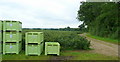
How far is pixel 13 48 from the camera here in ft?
27.5

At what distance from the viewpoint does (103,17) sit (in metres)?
26.5

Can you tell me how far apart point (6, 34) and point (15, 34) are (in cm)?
50

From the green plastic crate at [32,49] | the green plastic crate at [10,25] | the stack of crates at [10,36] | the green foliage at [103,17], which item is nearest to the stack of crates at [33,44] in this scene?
the green plastic crate at [32,49]

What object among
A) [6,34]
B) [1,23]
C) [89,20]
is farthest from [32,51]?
[89,20]

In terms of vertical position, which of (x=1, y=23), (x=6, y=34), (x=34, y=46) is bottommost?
(x=34, y=46)

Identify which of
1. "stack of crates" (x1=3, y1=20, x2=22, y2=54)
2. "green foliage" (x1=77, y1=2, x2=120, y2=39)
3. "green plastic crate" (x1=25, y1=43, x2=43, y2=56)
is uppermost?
"green foliage" (x1=77, y1=2, x2=120, y2=39)

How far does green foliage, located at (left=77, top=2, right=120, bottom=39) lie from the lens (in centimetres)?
2271

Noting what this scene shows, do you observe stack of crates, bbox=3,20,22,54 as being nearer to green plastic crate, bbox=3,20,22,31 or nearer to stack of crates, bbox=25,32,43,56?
green plastic crate, bbox=3,20,22,31

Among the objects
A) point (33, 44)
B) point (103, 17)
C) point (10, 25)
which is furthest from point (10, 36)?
point (103, 17)

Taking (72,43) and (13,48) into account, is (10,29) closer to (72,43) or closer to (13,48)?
(13,48)

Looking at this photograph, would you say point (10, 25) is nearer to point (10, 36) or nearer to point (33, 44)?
point (10, 36)

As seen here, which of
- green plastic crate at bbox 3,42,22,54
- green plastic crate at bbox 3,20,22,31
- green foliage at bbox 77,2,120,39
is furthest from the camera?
green foliage at bbox 77,2,120,39

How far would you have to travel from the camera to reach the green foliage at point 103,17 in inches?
894

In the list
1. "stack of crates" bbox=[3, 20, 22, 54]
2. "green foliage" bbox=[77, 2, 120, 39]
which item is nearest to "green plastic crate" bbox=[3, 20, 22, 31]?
"stack of crates" bbox=[3, 20, 22, 54]
